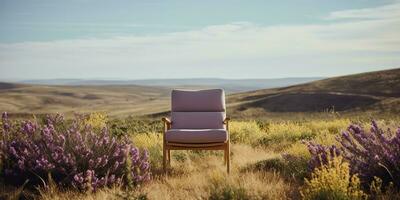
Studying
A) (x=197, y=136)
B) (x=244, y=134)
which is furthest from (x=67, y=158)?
(x=244, y=134)

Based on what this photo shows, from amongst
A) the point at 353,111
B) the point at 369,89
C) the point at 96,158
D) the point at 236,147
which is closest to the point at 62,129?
the point at 96,158

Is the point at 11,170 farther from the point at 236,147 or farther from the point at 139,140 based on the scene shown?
the point at 236,147

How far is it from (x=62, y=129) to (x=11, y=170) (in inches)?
35.6

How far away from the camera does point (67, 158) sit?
5.80 m

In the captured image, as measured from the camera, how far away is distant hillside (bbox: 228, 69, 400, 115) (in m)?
45.1

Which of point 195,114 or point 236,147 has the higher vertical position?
point 195,114

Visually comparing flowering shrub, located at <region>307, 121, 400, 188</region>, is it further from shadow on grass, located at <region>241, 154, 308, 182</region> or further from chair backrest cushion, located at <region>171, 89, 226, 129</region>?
chair backrest cushion, located at <region>171, 89, 226, 129</region>

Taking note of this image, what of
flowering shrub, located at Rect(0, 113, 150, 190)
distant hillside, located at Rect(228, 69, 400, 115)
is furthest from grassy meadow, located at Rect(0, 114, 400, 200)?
distant hillside, located at Rect(228, 69, 400, 115)

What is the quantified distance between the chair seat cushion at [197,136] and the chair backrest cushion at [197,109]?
1.07 m

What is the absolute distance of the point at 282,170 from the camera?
23.3 feet

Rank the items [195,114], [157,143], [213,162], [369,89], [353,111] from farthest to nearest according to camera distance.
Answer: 1. [369,89]
2. [353,111]
3. [157,143]
4. [195,114]
5. [213,162]

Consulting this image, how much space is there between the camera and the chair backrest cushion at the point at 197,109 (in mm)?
8719

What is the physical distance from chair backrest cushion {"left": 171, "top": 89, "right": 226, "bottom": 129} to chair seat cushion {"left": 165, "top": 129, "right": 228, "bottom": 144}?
107cm

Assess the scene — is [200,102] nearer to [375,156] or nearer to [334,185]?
[375,156]
